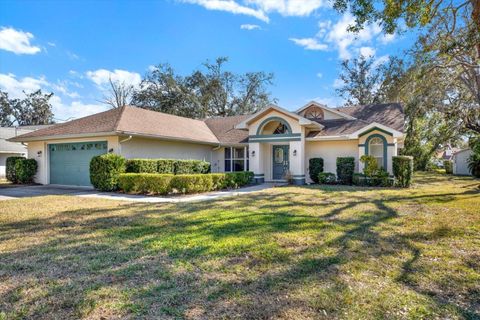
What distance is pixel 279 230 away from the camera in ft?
23.1

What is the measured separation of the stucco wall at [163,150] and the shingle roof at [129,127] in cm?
68

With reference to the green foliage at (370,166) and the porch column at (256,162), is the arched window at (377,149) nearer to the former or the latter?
the green foliage at (370,166)

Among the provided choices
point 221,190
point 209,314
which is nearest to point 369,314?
point 209,314

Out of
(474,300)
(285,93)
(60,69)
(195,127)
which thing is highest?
(60,69)

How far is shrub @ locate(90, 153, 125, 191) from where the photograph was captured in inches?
564

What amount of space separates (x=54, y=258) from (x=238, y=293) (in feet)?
11.1

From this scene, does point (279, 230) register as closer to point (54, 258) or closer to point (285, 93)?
point (54, 258)

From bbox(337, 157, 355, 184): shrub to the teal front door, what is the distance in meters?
12.9

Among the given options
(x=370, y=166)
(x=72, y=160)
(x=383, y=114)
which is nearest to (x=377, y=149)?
(x=370, y=166)

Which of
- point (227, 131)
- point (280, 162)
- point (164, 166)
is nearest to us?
point (164, 166)

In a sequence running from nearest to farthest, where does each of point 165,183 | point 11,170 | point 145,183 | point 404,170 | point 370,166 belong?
point 165,183
point 145,183
point 404,170
point 370,166
point 11,170

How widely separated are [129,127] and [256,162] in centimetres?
774

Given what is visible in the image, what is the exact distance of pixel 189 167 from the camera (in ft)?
58.8

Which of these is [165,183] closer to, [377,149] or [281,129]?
[281,129]
